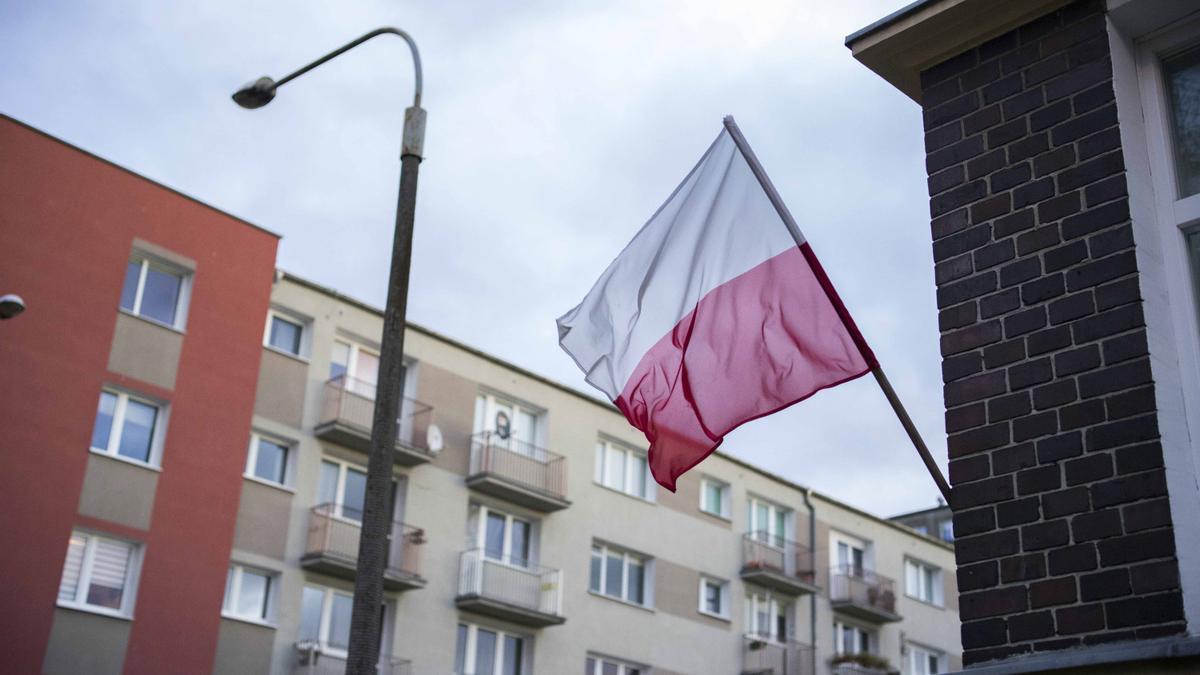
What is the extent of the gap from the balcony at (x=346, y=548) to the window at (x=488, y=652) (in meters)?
2.07

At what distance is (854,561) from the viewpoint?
45594 mm

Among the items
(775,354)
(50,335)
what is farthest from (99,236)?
(775,354)

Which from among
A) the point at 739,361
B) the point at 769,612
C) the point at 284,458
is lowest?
the point at 739,361

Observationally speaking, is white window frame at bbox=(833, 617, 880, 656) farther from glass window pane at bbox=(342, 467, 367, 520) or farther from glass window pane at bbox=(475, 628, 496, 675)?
glass window pane at bbox=(342, 467, 367, 520)

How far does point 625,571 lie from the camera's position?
124 ft

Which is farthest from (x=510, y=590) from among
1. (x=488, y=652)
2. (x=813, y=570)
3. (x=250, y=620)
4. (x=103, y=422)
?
(x=813, y=570)

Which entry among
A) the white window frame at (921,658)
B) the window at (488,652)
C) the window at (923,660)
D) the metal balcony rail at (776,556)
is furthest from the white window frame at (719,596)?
the window at (923,660)

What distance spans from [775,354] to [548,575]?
28614 millimetres

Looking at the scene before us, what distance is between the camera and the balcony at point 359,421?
3170 centimetres

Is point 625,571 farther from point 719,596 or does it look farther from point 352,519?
point 352,519

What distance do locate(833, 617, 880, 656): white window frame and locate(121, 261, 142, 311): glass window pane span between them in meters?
23.4

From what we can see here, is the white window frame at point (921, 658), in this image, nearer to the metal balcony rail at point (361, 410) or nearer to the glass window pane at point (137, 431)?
the metal balcony rail at point (361, 410)

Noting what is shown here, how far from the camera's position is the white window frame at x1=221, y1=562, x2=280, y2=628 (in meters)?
29.1

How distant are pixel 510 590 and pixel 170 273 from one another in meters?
10.7
